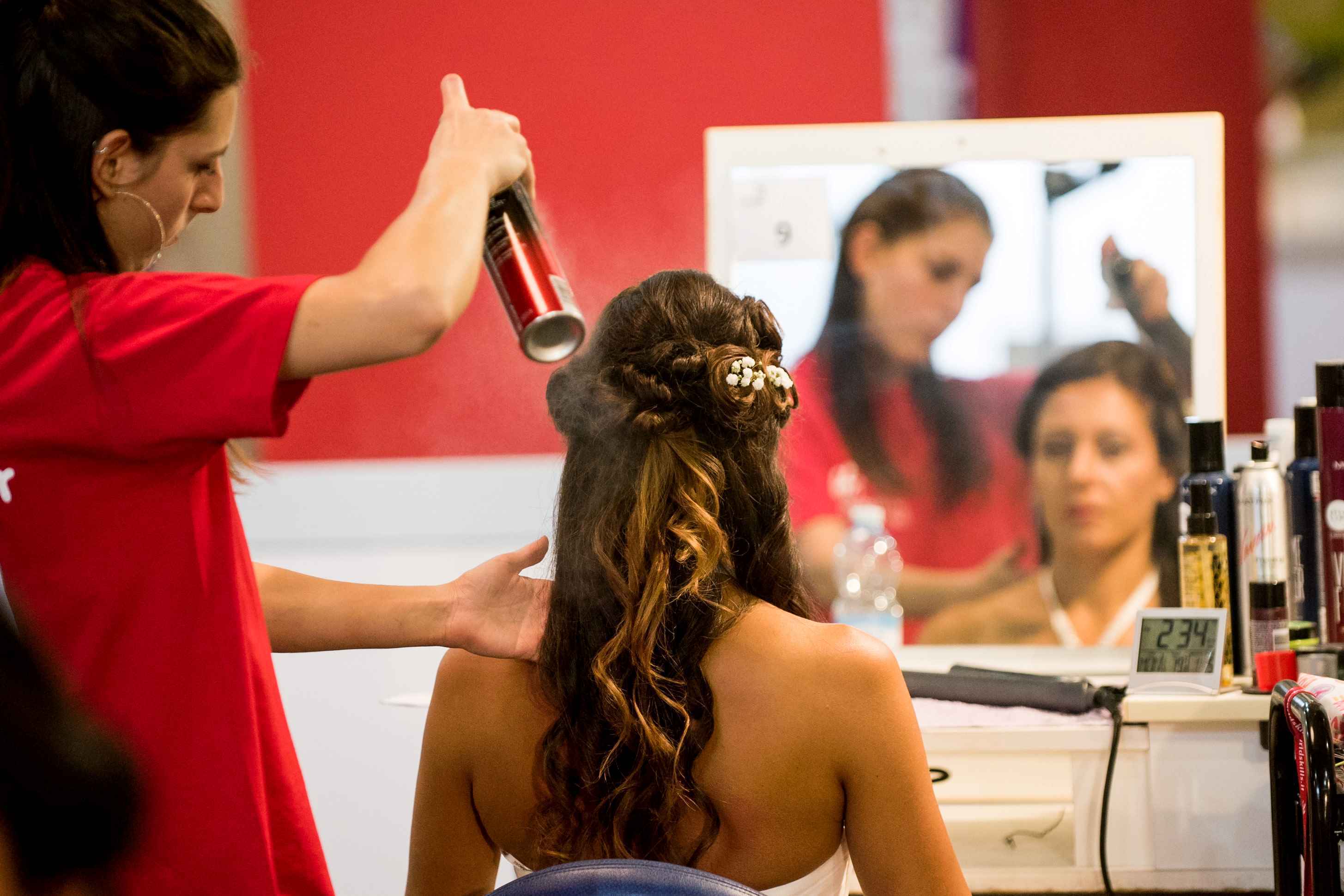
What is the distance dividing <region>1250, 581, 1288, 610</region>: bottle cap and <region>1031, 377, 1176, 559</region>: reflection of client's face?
0.26 metres

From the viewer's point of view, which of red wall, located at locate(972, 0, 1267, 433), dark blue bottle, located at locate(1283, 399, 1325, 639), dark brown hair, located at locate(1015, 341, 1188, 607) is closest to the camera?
dark blue bottle, located at locate(1283, 399, 1325, 639)

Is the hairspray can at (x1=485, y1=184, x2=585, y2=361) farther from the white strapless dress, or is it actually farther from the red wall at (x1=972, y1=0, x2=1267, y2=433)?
the red wall at (x1=972, y1=0, x2=1267, y2=433)

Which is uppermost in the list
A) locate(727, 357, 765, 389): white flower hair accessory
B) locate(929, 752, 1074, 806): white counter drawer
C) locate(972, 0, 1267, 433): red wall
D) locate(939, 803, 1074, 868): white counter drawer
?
locate(972, 0, 1267, 433): red wall

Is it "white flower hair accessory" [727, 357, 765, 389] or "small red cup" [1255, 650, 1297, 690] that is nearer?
"white flower hair accessory" [727, 357, 765, 389]

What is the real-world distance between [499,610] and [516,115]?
135 centimetres

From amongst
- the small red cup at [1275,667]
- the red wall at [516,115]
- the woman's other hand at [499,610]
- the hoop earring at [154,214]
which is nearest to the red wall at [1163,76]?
the red wall at [516,115]

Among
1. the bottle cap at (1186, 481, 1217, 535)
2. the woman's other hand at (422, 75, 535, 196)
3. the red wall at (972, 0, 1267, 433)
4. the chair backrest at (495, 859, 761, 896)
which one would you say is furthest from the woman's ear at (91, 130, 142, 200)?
the red wall at (972, 0, 1267, 433)

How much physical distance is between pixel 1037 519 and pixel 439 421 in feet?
3.31

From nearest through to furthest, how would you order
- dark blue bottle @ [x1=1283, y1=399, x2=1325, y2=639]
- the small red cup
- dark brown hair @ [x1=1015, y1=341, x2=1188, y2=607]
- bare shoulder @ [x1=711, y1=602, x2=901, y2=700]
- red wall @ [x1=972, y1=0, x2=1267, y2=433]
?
bare shoulder @ [x1=711, y1=602, x2=901, y2=700]
the small red cup
dark blue bottle @ [x1=1283, y1=399, x2=1325, y2=639]
dark brown hair @ [x1=1015, y1=341, x2=1188, y2=607]
red wall @ [x1=972, y1=0, x2=1267, y2=433]

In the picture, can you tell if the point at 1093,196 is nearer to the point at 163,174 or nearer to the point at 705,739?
the point at 705,739

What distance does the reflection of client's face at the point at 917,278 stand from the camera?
5.55 feet

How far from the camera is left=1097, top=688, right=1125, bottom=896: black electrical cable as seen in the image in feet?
4.37

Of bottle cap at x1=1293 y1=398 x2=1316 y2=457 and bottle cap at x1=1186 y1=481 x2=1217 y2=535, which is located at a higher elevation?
bottle cap at x1=1293 y1=398 x2=1316 y2=457

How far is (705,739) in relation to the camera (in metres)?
0.95
